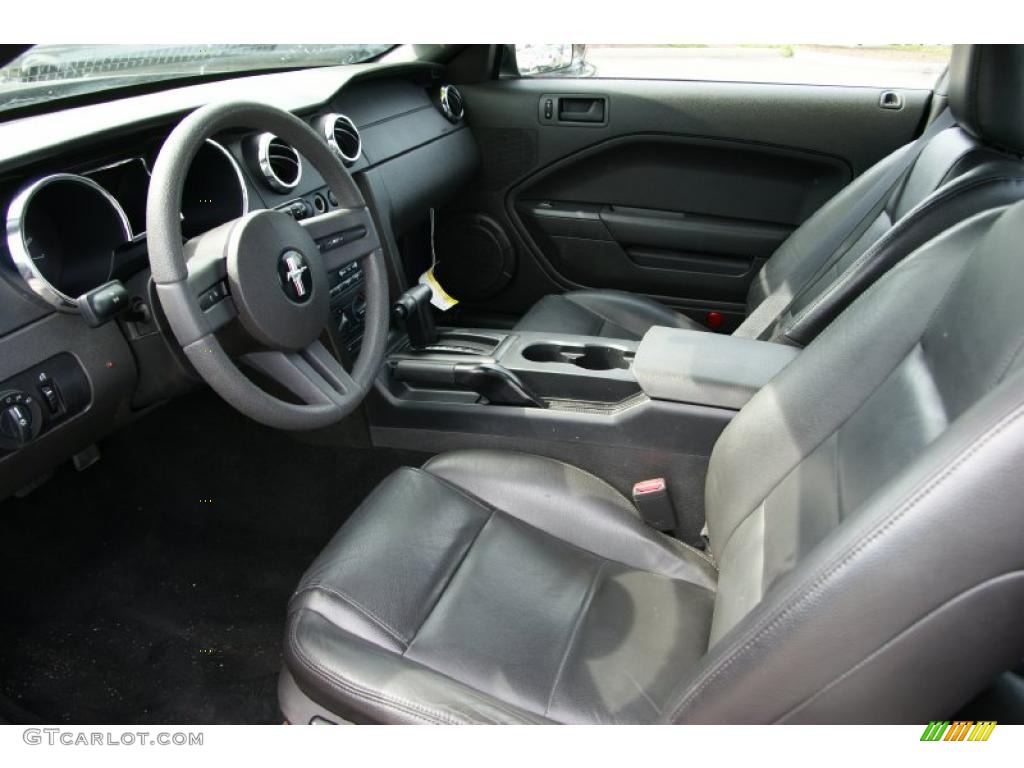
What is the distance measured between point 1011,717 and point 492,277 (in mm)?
1901

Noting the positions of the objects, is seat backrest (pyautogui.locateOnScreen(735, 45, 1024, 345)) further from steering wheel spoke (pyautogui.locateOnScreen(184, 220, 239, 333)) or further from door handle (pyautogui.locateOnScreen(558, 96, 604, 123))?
steering wheel spoke (pyautogui.locateOnScreen(184, 220, 239, 333))

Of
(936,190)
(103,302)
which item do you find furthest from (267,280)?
(936,190)

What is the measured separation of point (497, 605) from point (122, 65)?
4.06 feet

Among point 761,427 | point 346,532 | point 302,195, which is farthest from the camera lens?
point 302,195

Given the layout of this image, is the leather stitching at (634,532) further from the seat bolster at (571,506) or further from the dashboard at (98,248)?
the dashboard at (98,248)

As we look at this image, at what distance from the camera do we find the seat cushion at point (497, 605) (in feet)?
3.24

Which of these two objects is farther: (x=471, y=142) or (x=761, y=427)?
(x=471, y=142)

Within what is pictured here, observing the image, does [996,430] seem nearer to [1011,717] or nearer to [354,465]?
[1011,717]

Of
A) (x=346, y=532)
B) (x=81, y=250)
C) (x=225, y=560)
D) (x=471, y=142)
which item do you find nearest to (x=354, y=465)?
(x=225, y=560)

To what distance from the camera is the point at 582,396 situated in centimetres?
152

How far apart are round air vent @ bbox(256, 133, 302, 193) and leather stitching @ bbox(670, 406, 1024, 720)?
1.10 meters

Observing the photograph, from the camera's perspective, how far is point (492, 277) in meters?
2.47

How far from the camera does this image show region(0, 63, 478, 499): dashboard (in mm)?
1043
